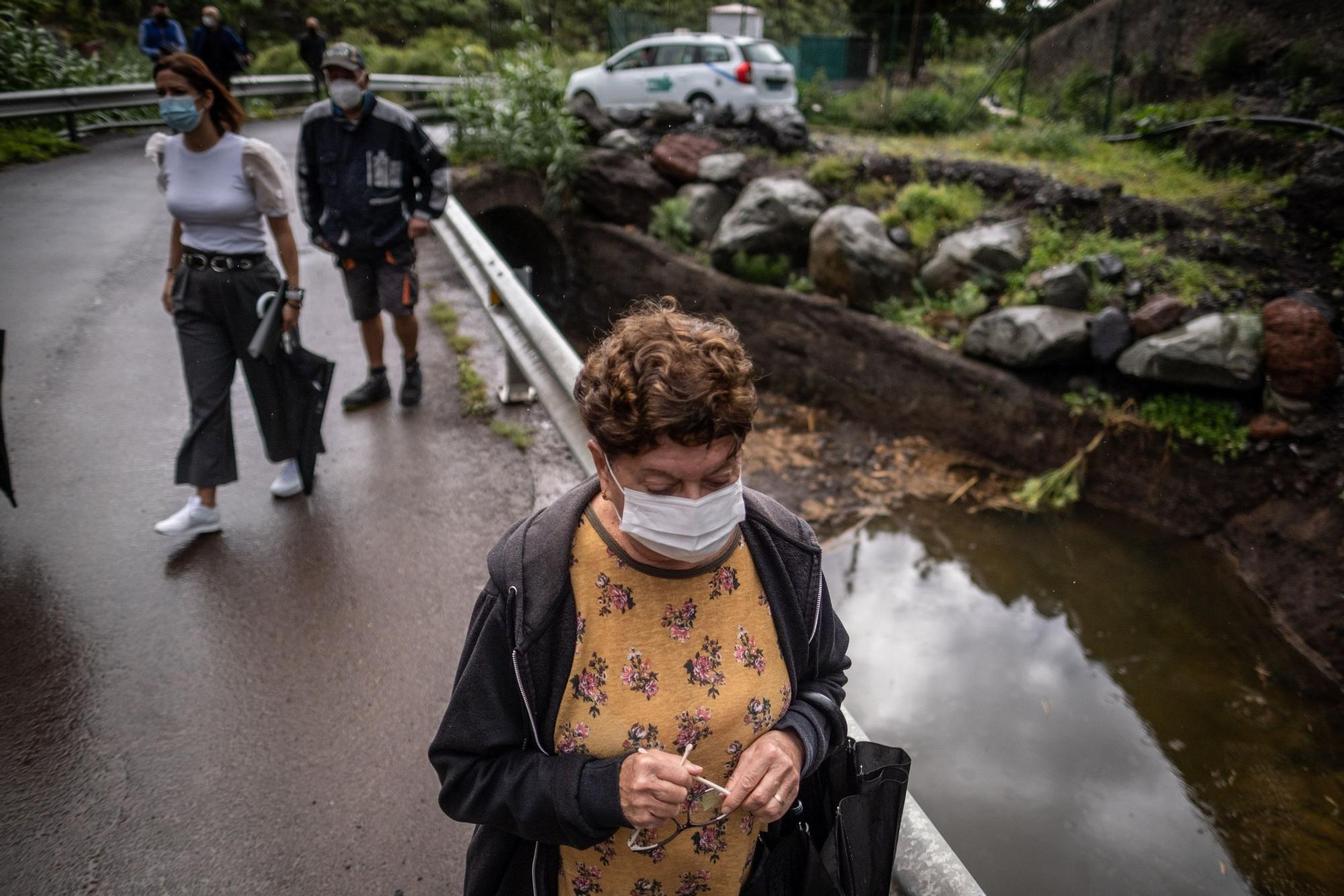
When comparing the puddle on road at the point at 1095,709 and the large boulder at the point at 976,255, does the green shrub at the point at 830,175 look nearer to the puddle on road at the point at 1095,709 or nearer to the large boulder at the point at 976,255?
the large boulder at the point at 976,255

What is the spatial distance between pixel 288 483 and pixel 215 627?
1.11m

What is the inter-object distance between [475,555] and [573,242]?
32.3 ft

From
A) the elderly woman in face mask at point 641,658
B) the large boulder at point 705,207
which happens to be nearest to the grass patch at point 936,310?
the large boulder at point 705,207

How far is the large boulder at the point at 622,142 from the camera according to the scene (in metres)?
12.9

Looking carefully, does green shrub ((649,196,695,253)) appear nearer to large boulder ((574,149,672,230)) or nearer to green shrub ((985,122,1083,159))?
large boulder ((574,149,672,230))

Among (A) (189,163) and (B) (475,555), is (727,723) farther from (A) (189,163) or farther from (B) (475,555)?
(A) (189,163)

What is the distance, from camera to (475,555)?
3936mm

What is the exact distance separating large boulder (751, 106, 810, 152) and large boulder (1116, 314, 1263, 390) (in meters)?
7.02

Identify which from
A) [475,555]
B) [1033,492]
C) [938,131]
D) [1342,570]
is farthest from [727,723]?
[938,131]

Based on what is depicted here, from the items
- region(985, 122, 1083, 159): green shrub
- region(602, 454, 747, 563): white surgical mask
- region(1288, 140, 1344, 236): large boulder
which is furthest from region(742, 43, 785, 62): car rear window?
region(602, 454, 747, 563): white surgical mask

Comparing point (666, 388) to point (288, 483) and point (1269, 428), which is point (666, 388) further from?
point (1269, 428)

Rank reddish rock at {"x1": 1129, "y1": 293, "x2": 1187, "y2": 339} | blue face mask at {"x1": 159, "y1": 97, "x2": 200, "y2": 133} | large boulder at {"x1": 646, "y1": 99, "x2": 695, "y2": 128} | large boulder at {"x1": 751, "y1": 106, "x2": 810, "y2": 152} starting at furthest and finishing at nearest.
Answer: large boulder at {"x1": 646, "y1": 99, "x2": 695, "y2": 128} → large boulder at {"x1": 751, "y1": 106, "x2": 810, "y2": 152} → reddish rock at {"x1": 1129, "y1": 293, "x2": 1187, "y2": 339} → blue face mask at {"x1": 159, "y1": 97, "x2": 200, "y2": 133}

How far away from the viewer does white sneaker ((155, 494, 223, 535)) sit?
151 inches

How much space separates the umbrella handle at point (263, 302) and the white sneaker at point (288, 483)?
32.7 inches
